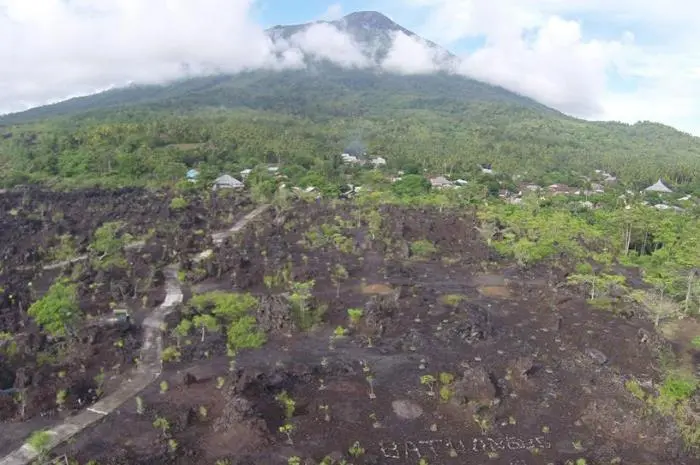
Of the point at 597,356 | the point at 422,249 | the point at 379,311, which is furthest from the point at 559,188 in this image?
the point at 597,356

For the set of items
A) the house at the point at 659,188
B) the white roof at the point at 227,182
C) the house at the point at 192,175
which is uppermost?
the house at the point at 192,175

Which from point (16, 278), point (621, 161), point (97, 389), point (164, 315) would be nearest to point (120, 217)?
point (16, 278)

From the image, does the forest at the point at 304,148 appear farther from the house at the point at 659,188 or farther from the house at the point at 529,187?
the house at the point at 659,188

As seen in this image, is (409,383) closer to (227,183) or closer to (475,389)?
(475,389)

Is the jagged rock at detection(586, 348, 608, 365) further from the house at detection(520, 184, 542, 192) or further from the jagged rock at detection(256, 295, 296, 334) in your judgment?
the house at detection(520, 184, 542, 192)

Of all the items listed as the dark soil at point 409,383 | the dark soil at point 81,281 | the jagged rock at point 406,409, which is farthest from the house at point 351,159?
the jagged rock at point 406,409

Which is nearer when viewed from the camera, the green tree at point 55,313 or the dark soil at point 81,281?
the dark soil at point 81,281

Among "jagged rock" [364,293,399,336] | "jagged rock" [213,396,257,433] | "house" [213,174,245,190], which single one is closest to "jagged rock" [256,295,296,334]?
"jagged rock" [364,293,399,336]
